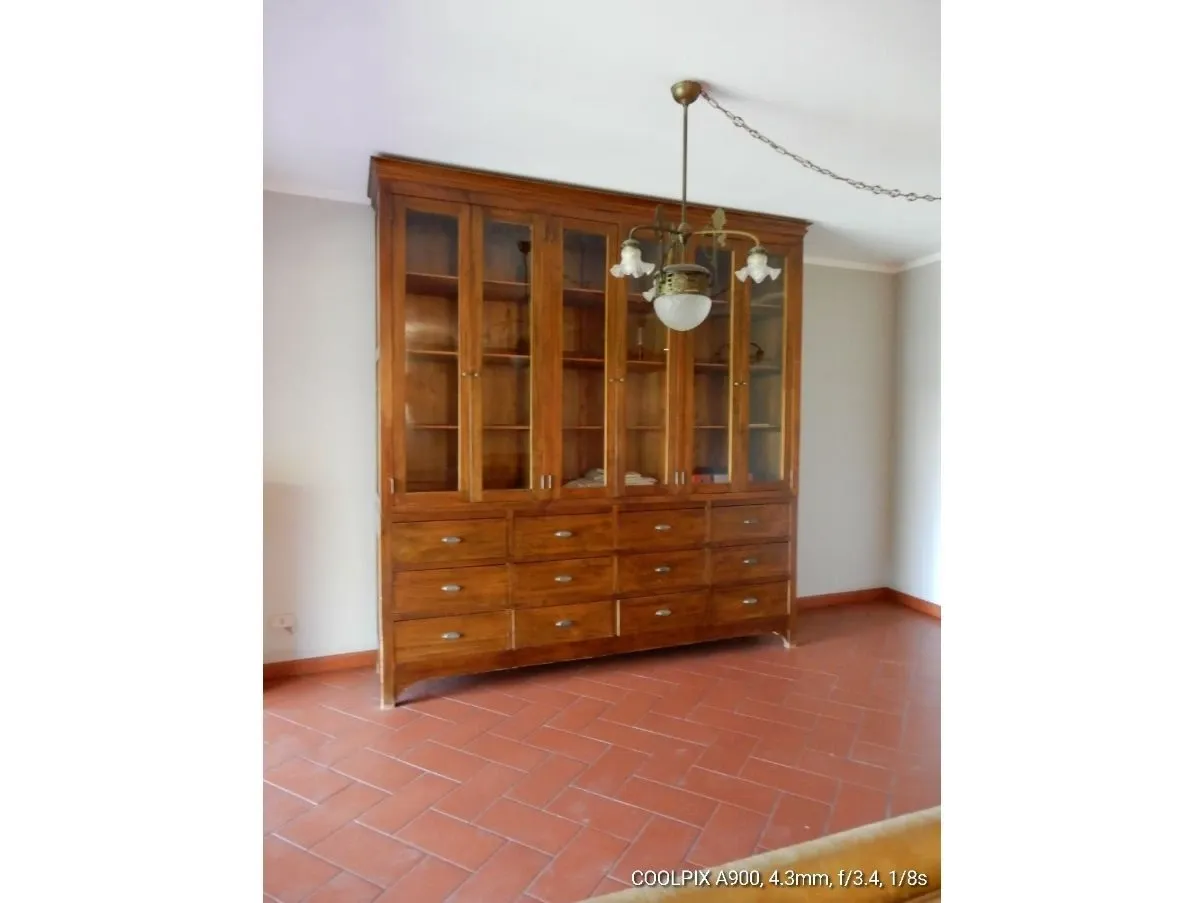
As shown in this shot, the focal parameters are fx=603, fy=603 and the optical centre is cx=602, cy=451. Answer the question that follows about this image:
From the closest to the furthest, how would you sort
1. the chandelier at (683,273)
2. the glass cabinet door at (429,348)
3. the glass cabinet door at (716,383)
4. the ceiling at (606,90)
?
the ceiling at (606,90)
the chandelier at (683,273)
the glass cabinet door at (429,348)
the glass cabinet door at (716,383)

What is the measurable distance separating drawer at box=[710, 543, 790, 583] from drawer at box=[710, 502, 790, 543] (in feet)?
0.22

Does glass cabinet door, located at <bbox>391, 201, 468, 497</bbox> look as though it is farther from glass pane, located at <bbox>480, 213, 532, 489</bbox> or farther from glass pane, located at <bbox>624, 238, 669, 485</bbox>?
glass pane, located at <bbox>624, 238, 669, 485</bbox>

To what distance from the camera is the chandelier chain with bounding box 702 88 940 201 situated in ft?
7.37

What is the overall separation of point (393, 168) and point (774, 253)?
2106mm

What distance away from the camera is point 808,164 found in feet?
8.98

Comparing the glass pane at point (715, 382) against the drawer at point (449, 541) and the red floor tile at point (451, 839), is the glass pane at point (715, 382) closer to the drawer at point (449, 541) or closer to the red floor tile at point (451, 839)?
the drawer at point (449, 541)

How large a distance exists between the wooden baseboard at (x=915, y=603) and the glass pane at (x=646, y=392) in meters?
2.36

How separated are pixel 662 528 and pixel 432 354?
1.51m

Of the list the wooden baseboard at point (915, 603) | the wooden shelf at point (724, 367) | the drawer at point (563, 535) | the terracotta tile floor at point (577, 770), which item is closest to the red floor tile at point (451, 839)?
the terracotta tile floor at point (577, 770)

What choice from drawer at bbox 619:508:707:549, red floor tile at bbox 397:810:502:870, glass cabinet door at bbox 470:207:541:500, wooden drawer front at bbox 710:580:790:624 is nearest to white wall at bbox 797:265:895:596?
wooden drawer front at bbox 710:580:790:624

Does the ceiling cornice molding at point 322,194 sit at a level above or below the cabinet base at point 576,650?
above

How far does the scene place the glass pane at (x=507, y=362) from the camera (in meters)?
3.03

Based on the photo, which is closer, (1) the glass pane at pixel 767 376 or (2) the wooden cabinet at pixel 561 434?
(2) the wooden cabinet at pixel 561 434
